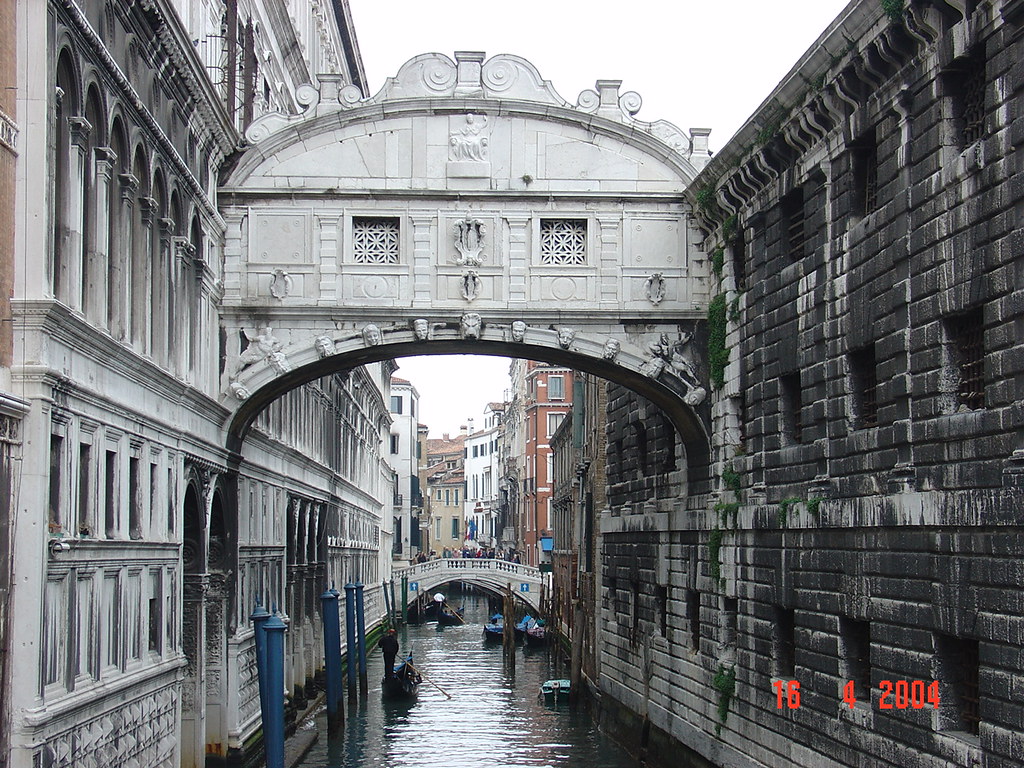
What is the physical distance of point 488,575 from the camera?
54.6m

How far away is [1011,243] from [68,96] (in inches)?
283

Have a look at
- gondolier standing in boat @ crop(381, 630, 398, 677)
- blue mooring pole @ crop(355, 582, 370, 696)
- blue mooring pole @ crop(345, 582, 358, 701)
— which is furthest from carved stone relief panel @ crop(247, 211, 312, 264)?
blue mooring pole @ crop(355, 582, 370, 696)

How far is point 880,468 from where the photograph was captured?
12758 mm

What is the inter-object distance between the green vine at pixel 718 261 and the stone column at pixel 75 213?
8487mm

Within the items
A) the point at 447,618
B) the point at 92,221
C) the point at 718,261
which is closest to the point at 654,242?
the point at 718,261

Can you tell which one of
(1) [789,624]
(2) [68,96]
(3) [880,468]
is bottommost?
(1) [789,624]

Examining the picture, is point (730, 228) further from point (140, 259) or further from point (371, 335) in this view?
point (140, 259)

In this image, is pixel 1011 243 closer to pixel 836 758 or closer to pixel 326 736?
pixel 836 758

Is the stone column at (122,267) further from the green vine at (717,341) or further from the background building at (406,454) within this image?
the background building at (406,454)

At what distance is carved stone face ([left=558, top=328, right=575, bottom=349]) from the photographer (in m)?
18.3

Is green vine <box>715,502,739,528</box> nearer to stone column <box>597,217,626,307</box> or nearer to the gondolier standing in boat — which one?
stone column <box>597,217,626,307</box>

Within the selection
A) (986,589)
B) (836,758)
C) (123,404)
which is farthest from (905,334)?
(123,404)

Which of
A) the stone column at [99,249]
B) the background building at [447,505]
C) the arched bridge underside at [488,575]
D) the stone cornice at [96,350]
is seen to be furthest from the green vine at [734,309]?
the background building at [447,505]

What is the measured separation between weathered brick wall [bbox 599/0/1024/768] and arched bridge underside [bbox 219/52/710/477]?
791mm
